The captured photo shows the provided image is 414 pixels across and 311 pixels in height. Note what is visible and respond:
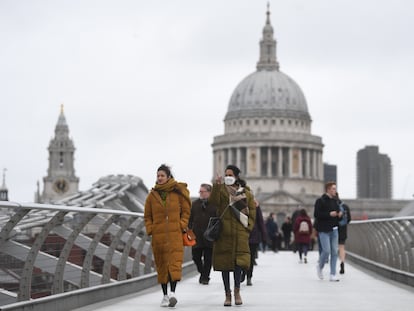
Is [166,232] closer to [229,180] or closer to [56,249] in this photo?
[229,180]

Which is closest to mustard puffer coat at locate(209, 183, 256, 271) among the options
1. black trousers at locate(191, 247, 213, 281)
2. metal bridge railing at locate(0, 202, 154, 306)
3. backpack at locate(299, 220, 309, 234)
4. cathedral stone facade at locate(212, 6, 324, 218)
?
metal bridge railing at locate(0, 202, 154, 306)

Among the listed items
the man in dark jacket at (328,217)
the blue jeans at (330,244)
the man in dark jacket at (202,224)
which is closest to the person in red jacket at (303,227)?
the blue jeans at (330,244)

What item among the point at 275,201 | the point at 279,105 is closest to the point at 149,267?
the point at 275,201

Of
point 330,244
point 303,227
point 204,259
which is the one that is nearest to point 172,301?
point 204,259

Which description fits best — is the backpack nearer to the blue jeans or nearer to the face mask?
the blue jeans

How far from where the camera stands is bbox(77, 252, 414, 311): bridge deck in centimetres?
1650

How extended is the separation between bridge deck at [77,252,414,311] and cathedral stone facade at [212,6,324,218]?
154 metres

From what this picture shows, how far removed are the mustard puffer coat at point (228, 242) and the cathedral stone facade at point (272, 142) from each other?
161 metres

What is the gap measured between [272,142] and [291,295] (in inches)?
6618

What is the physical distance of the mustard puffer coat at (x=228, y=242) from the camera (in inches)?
640

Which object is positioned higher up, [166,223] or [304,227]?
[304,227]

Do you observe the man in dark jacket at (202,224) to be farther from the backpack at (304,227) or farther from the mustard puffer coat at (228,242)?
the backpack at (304,227)

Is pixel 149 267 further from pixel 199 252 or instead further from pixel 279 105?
pixel 279 105

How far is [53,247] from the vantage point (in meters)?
14.9
